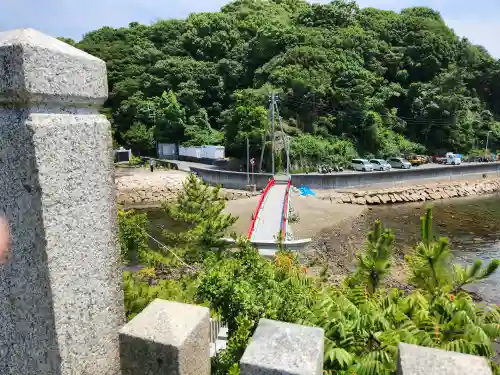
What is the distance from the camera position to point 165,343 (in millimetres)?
1882

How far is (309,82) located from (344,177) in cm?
1088

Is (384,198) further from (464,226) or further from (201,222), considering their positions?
(201,222)

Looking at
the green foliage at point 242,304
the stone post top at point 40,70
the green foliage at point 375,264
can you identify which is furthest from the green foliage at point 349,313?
the stone post top at point 40,70

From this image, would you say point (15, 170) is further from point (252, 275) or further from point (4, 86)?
point (252, 275)

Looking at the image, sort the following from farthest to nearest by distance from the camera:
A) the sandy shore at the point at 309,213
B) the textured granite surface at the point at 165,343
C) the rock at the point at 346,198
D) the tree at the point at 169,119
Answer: the tree at the point at 169,119 < the rock at the point at 346,198 < the sandy shore at the point at 309,213 < the textured granite surface at the point at 165,343

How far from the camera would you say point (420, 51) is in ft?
149

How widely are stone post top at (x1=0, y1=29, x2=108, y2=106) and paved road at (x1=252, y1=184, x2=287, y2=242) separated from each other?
1336cm

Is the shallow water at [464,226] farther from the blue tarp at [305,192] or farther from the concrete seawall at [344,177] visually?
the blue tarp at [305,192]

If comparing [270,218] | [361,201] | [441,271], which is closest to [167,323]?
[441,271]

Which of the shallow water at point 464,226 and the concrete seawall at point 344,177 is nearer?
the shallow water at point 464,226

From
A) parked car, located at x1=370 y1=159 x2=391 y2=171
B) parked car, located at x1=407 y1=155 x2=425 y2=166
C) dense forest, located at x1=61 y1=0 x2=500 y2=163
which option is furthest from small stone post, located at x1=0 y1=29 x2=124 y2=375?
parked car, located at x1=407 y1=155 x2=425 y2=166

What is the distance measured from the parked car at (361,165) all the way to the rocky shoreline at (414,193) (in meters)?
3.07

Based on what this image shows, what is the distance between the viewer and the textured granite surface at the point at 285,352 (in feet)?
5.76

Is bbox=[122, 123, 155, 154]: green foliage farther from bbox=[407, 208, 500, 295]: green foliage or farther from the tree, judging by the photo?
bbox=[407, 208, 500, 295]: green foliage
